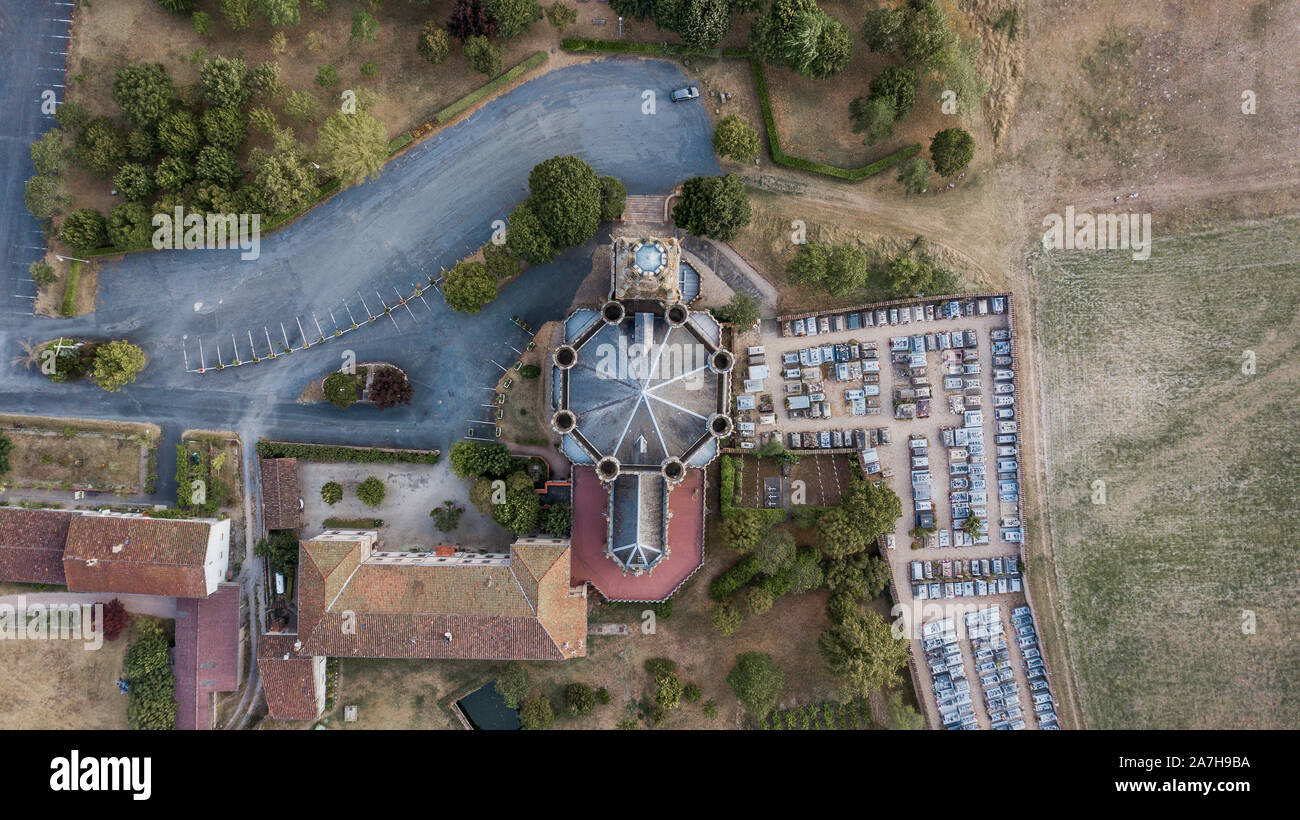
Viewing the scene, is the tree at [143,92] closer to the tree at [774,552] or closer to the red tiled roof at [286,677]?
the red tiled roof at [286,677]

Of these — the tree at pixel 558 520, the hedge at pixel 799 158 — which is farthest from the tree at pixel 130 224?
the hedge at pixel 799 158

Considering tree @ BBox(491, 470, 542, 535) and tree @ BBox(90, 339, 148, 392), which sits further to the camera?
tree @ BBox(90, 339, 148, 392)

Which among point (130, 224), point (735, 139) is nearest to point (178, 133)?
point (130, 224)

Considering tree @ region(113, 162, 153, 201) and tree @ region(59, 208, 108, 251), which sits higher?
tree @ region(113, 162, 153, 201)


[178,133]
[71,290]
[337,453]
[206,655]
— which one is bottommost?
[206,655]

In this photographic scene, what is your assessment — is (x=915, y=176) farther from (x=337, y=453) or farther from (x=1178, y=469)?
(x=337, y=453)

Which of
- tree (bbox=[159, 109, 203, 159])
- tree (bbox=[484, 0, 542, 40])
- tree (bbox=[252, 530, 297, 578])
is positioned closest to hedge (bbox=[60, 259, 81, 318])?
tree (bbox=[159, 109, 203, 159])

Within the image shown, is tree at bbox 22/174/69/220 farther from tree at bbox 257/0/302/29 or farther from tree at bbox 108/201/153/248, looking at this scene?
tree at bbox 257/0/302/29
